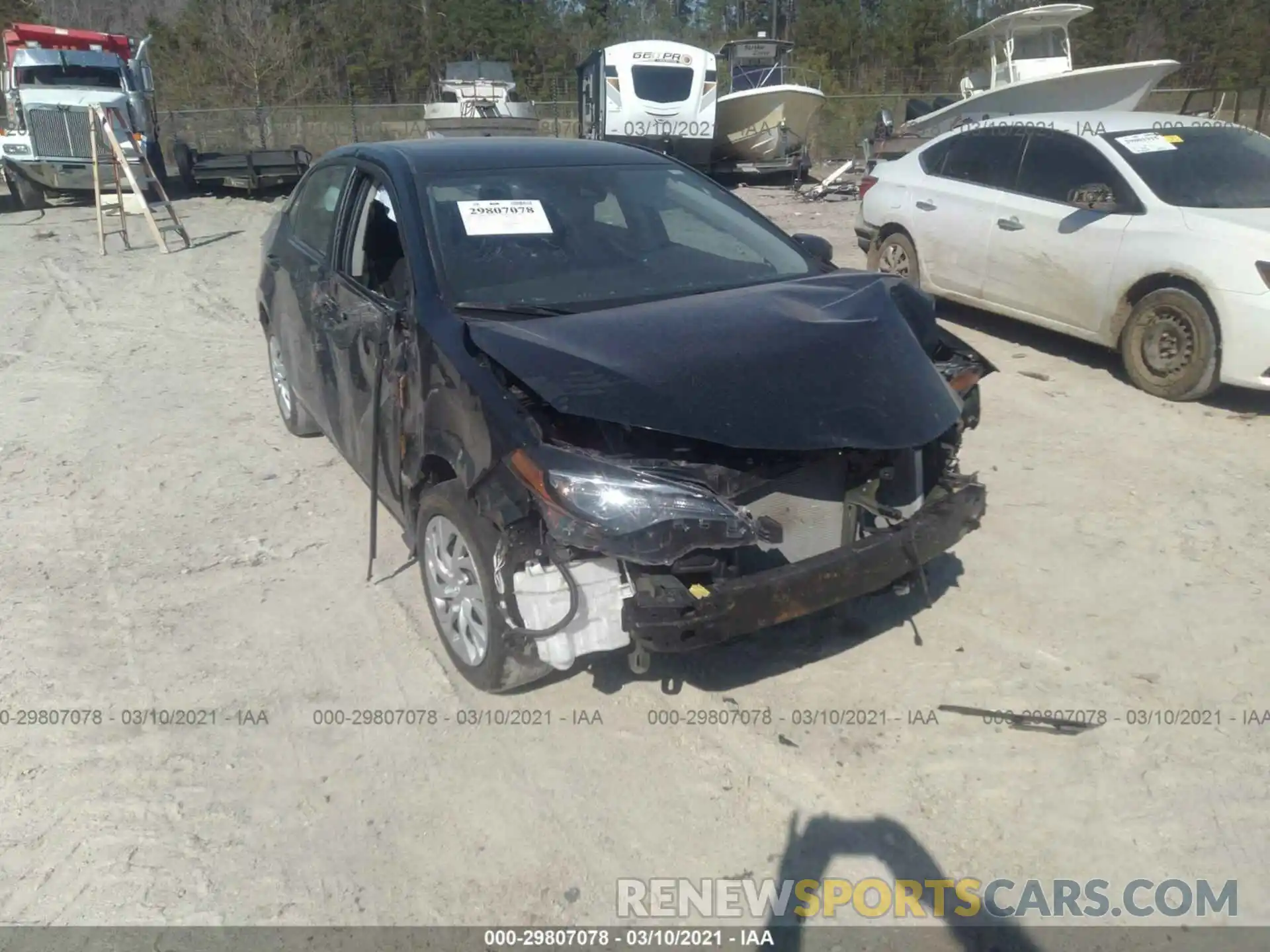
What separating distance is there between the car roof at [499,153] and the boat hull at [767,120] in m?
17.0

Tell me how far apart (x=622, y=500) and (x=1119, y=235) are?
504cm

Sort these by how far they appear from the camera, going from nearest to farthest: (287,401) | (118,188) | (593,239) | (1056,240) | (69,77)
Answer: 1. (593,239)
2. (287,401)
3. (1056,240)
4. (118,188)
5. (69,77)

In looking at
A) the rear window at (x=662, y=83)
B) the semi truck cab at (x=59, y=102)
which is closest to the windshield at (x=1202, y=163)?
the rear window at (x=662, y=83)

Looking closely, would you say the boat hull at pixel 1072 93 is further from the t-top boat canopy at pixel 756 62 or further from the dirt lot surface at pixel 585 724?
the dirt lot surface at pixel 585 724

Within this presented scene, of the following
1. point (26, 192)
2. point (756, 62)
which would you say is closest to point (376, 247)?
point (26, 192)

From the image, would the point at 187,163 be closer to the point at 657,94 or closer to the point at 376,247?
the point at 657,94

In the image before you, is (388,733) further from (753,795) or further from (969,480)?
(969,480)

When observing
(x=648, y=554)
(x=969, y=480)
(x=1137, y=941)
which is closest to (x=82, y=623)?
(x=648, y=554)

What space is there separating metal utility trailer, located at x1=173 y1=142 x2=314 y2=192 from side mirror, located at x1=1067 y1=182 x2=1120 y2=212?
15164mm

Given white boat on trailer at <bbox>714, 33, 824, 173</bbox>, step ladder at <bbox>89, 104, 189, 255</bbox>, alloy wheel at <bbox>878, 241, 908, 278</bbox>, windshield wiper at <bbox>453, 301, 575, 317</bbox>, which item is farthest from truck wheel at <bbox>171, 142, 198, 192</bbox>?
windshield wiper at <bbox>453, 301, 575, 317</bbox>

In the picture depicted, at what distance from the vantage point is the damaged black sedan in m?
2.98

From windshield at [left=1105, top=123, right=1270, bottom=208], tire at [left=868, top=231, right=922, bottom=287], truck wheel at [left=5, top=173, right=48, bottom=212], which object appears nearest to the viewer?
windshield at [left=1105, top=123, right=1270, bottom=208]

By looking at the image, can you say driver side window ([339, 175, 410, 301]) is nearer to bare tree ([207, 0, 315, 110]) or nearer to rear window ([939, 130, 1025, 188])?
rear window ([939, 130, 1025, 188])

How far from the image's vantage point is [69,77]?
18.8m
